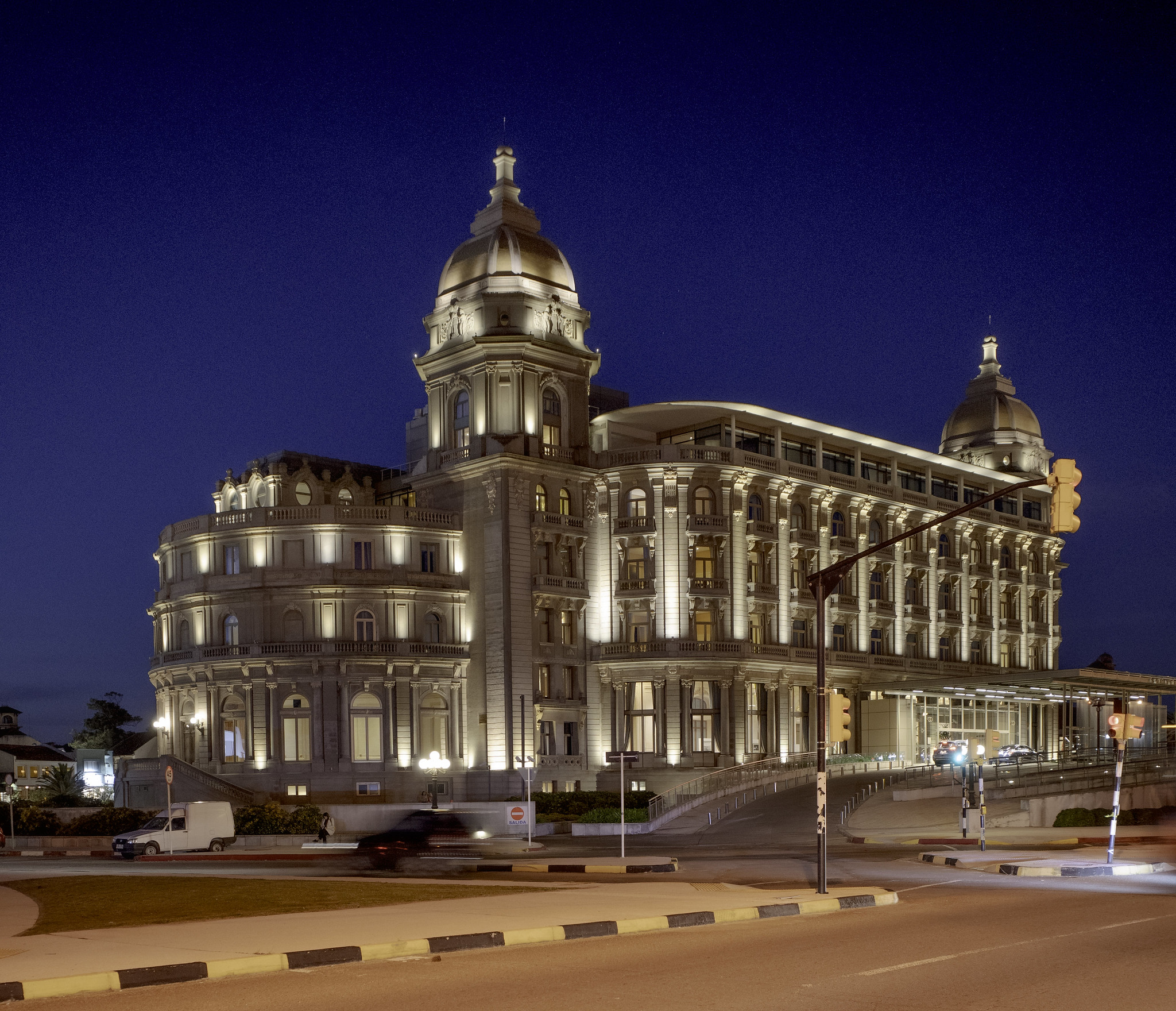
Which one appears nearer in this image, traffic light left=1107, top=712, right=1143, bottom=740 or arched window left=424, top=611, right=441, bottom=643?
traffic light left=1107, top=712, right=1143, bottom=740

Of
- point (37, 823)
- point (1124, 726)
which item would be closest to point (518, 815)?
point (37, 823)

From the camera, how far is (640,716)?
2918 inches

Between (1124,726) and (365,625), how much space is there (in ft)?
145

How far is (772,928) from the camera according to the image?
65.9 feet

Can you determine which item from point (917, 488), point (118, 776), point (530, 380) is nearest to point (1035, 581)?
point (917, 488)

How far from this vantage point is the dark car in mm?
34938

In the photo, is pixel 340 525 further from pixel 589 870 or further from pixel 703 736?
pixel 589 870

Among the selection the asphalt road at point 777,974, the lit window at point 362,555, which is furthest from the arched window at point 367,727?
the asphalt road at point 777,974

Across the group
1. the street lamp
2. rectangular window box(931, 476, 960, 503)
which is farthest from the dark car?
rectangular window box(931, 476, 960, 503)

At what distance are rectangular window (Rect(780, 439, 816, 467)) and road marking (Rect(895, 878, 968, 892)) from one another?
181ft

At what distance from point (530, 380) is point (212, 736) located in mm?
23252

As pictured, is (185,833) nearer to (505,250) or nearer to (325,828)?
(325,828)

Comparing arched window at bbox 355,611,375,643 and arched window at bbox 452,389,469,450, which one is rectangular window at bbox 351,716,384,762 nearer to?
arched window at bbox 355,611,375,643

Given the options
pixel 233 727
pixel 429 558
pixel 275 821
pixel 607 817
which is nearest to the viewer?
pixel 275 821
